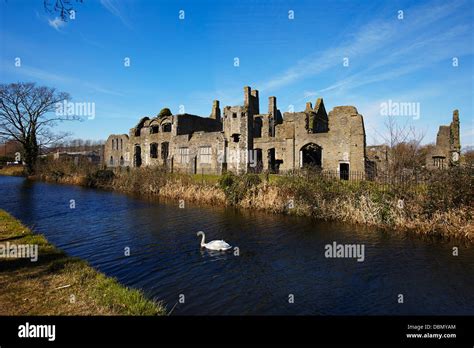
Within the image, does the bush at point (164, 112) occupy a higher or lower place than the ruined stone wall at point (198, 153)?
higher

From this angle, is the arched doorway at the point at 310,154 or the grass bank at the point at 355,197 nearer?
the grass bank at the point at 355,197

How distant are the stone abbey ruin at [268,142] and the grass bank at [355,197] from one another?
4578 millimetres

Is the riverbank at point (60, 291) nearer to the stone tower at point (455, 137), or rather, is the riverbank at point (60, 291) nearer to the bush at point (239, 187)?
the bush at point (239, 187)

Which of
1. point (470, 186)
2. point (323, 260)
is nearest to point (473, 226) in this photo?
point (470, 186)

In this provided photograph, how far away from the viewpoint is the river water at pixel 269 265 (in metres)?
6.90

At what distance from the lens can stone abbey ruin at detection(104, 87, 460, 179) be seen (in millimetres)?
28062

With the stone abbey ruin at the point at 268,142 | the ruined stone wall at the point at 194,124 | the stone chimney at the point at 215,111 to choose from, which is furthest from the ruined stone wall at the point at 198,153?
the stone chimney at the point at 215,111

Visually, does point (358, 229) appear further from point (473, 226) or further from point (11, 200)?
point (11, 200)

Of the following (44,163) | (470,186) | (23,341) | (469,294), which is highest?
(44,163)

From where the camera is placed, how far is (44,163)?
43875 mm

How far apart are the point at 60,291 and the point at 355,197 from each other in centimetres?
1408

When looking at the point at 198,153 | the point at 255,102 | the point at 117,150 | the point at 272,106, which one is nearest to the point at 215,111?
the point at 255,102

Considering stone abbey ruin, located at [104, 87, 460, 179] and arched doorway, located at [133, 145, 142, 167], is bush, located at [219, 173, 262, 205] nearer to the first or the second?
stone abbey ruin, located at [104, 87, 460, 179]

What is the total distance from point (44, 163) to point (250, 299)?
47.4 m
